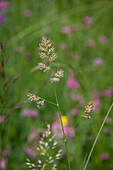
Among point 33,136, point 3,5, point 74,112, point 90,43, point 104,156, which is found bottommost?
point 104,156

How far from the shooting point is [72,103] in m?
1.53

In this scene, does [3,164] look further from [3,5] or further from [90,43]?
[3,5]

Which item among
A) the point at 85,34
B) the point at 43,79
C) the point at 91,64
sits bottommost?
the point at 43,79

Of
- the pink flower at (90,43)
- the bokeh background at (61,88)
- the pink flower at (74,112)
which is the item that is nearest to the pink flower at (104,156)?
the bokeh background at (61,88)

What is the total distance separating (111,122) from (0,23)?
1429 mm

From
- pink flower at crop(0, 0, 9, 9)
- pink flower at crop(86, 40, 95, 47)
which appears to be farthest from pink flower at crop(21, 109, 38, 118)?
pink flower at crop(0, 0, 9, 9)

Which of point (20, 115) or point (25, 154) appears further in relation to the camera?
point (20, 115)

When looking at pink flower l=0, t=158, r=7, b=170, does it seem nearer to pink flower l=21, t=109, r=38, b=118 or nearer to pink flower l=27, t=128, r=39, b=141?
pink flower l=27, t=128, r=39, b=141

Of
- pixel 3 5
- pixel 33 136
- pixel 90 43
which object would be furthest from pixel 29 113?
pixel 3 5

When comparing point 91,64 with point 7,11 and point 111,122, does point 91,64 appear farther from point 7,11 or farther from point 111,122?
point 7,11

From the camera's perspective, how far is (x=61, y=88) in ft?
5.74

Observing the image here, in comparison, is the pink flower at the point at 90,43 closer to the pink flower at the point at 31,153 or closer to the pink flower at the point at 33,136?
the pink flower at the point at 33,136

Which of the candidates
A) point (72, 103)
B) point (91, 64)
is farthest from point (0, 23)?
point (72, 103)

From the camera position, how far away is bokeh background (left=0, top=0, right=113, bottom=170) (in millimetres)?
1149
